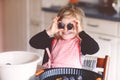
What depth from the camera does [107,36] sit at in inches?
103

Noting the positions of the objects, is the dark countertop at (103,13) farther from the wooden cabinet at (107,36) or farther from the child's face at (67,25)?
the child's face at (67,25)

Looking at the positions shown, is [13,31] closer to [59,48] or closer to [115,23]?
[115,23]

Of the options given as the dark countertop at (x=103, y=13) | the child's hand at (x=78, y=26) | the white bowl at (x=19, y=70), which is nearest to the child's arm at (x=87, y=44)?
the child's hand at (x=78, y=26)

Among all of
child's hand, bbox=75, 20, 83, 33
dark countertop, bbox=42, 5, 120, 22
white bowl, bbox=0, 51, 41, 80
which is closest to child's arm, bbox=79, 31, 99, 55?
child's hand, bbox=75, 20, 83, 33

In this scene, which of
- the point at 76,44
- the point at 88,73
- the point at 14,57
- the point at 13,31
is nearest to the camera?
the point at 88,73

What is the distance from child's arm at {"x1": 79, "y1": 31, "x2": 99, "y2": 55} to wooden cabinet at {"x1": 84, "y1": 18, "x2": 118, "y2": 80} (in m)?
1.32

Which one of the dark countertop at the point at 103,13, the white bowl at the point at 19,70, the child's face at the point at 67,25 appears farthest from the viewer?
the dark countertop at the point at 103,13

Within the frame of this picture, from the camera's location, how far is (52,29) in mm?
1210

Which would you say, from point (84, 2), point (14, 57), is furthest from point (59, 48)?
point (84, 2)

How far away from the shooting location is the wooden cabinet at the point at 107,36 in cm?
256

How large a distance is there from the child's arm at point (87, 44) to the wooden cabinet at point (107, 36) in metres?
1.32

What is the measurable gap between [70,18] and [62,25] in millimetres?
46

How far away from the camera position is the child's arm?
1242 mm

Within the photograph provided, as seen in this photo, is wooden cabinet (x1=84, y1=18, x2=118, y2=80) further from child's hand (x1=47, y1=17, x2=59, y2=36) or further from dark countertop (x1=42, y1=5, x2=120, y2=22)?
child's hand (x1=47, y1=17, x2=59, y2=36)
